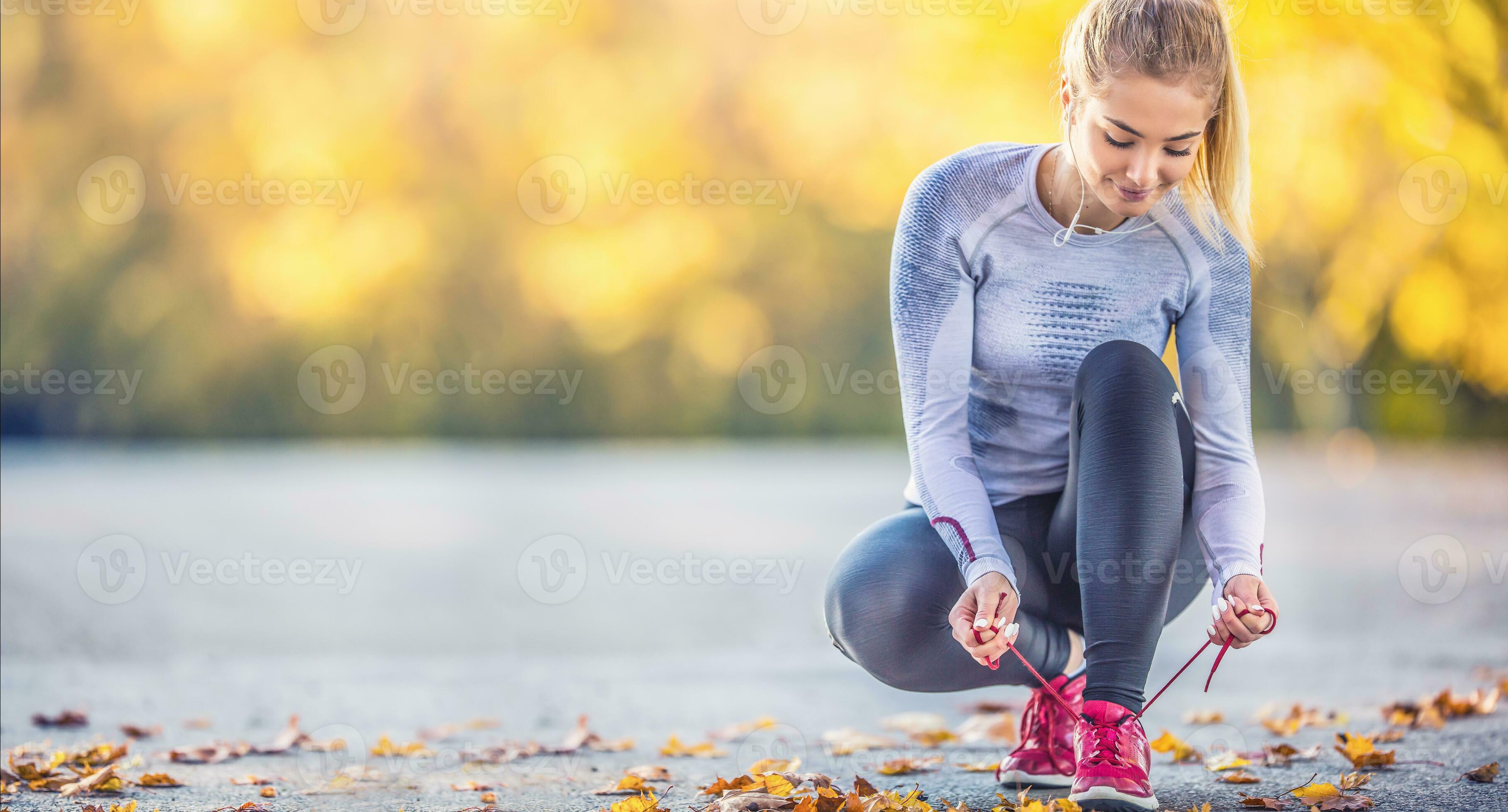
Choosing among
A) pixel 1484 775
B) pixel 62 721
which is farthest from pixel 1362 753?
pixel 62 721

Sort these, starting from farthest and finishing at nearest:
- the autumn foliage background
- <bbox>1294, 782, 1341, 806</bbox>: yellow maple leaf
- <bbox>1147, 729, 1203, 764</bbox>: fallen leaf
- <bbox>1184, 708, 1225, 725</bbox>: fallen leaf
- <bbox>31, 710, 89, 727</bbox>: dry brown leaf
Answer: the autumn foliage background < <bbox>1184, 708, 1225, 725</bbox>: fallen leaf < <bbox>31, 710, 89, 727</bbox>: dry brown leaf < <bbox>1147, 729, 1203, 764</bbox>: fallen leaf < <bbox>1294, 782, 1341, 806</bbox>: yellow maple leaf

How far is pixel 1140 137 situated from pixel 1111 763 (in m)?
0.74

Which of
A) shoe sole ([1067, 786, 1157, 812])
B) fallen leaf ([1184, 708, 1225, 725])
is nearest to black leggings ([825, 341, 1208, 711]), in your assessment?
shoe sole ([1067, 786, 1157, 812])

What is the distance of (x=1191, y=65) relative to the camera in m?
1.49

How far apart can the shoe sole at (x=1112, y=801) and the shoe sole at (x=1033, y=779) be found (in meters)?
0.28

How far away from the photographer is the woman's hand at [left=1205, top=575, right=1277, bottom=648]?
1436 mm

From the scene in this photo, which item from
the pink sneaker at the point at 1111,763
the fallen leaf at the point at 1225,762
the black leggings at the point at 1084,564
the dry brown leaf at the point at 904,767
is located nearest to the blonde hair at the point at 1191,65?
the black leggings at the point at 1084,564

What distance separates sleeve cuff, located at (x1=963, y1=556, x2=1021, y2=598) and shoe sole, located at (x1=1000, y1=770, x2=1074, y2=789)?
358mm

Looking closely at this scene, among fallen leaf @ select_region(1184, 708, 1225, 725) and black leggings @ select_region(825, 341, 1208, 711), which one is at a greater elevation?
black leggings @ select_region(825, 341, 1208, 711)

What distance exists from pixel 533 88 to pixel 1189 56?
36.5ft

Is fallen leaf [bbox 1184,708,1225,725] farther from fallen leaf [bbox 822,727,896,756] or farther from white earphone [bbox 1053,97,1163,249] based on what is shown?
white earphone [bbox 1053,97,1163,249]

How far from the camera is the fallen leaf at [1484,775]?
5.59 ft

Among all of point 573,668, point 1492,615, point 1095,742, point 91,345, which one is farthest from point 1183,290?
point 91,345

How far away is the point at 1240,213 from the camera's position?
1.67 m
